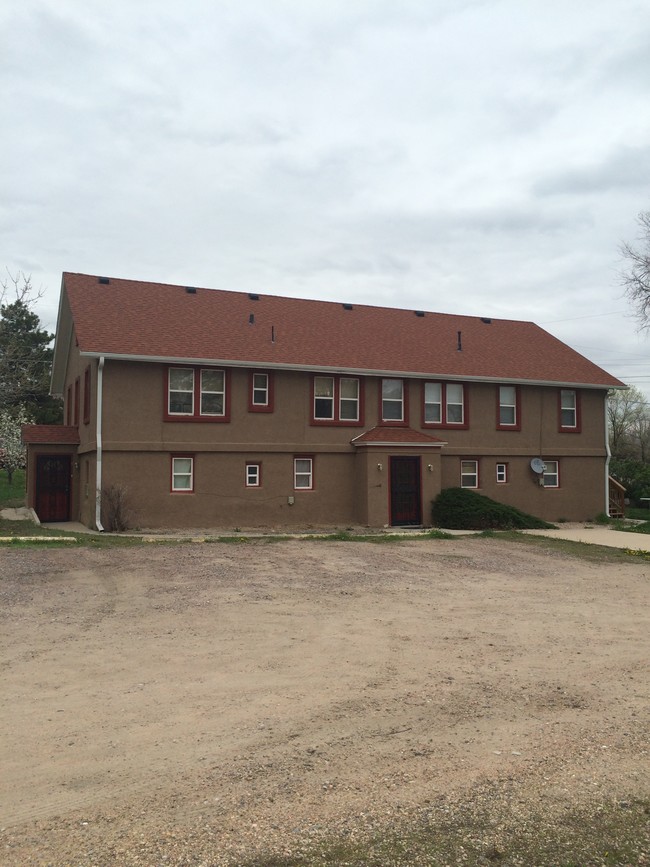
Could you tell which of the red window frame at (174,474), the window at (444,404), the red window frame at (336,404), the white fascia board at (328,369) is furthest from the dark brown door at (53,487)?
the window at (444,404)

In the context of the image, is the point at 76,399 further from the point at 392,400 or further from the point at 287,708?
the point at 287,708

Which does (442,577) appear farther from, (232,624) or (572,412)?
(572,412)

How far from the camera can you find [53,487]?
25031 mm

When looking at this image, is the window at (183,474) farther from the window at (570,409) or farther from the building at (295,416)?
the window at (570,409)

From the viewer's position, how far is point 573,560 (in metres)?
16.2

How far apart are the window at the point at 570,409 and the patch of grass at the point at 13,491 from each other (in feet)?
69.4

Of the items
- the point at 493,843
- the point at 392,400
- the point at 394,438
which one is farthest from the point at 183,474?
the point at 493,843

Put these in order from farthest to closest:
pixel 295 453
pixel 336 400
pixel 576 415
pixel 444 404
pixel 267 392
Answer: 1. pixel 576 415
2. pixel 444 404
3. pixel 336 400
4. pixel 295 453
5. pixel 267 392

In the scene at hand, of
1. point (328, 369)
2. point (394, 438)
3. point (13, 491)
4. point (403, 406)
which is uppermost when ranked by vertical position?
point (328, 369)

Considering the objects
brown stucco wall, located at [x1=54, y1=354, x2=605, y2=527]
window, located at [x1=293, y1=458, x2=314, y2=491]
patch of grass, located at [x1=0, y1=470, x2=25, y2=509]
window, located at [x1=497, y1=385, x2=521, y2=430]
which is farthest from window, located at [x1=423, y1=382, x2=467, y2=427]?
patch of grass, located at [x1=0, y1=470, x2=25, y2=509]

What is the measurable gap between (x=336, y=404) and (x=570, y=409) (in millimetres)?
9316

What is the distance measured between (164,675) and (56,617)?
304cm

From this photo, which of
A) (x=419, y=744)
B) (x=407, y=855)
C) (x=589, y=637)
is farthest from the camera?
(x=589, y=637)

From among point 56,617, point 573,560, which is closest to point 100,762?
point 56,617
